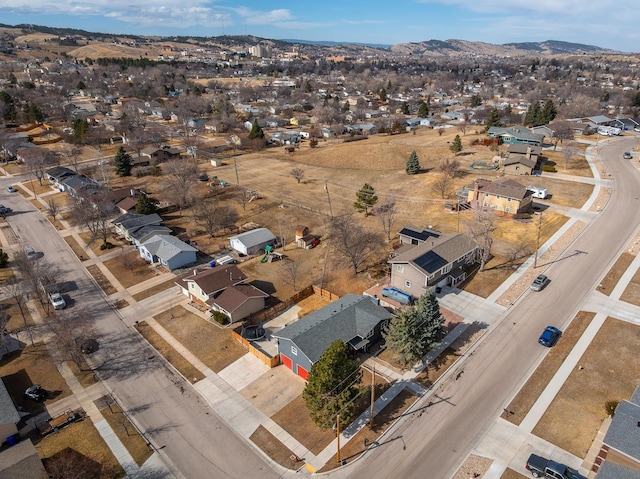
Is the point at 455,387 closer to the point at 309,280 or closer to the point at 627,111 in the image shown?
the point at 309,280

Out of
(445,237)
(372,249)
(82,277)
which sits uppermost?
(445,237)

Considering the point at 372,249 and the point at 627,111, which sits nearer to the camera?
the point at 372,249

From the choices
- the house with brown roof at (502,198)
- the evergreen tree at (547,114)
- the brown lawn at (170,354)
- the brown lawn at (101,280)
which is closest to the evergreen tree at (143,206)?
the brown lawn at (101,280)

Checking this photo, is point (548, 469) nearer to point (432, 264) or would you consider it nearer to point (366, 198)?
point (432, 264)

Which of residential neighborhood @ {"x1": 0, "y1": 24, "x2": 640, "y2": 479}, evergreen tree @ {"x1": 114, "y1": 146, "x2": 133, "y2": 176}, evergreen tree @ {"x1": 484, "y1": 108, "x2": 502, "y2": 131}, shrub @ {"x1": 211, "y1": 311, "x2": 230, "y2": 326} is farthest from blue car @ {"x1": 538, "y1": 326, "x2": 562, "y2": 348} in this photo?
evergreen tree @ {"x1": 114, "y1": 146, "x2": 133, "y2": 176}

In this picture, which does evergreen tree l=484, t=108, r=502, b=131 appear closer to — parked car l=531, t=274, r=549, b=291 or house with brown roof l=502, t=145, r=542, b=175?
house with brown roof l=502, t=145, r=542, b=175

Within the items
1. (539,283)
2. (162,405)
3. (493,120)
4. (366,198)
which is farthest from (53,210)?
(493,120)

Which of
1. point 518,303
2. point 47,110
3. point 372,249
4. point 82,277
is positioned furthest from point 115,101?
point 518,303
